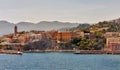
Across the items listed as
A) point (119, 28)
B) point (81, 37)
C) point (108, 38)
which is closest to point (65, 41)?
point (81, 37)

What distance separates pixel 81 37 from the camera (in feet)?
487

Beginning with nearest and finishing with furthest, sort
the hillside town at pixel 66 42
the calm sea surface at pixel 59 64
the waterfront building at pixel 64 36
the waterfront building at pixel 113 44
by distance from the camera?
the calm sea surface at pixel 59 64 < the waterfront building at pixel 113 44 < the hillside town at pixel 66 42 < the waterfront building at pixel 64 36

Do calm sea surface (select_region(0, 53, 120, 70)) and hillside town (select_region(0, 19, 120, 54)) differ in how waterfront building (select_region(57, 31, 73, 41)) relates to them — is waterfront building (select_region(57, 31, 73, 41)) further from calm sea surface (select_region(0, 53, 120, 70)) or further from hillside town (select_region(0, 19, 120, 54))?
calm sea surface (select_region(0, 53, 120, 70))

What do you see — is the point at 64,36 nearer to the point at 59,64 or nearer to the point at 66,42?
the point at 66,42

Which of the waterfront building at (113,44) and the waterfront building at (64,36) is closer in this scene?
the waterfront building at (113,44)

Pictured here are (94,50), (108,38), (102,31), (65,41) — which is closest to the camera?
(94,50)

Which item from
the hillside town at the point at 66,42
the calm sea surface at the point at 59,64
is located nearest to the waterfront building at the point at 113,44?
the hillside town at the point at 66,42

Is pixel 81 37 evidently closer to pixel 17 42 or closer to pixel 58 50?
pixel 58 50

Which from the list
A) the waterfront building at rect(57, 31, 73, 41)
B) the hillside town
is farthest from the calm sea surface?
the waterfront building at rect(57, 31, 73, 41)

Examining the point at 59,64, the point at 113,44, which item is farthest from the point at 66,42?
the point at 59,64

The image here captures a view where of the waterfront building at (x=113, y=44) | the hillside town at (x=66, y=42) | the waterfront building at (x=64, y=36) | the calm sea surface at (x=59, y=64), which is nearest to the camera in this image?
the calm sea surface at (x=59, y=64)

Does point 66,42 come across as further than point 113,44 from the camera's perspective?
Yes

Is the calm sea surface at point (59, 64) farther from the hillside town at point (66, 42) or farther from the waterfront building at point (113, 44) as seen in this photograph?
the hillside town at point (66, 42)

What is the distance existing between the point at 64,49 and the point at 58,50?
2531 mm
